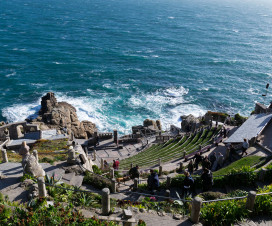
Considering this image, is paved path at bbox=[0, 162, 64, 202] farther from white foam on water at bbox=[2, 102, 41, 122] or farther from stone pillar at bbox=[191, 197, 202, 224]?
white foam on water at bbox=[2, 102, 41, 122]

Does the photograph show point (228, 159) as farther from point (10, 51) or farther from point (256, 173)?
point (10, 51)

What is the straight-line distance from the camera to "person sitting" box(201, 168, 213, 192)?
614 inches

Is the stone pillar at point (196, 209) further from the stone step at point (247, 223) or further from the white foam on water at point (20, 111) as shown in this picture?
the white foam on water at point (20, 111)

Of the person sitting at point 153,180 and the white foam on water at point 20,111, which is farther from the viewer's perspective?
the white foam on water at point 20,111

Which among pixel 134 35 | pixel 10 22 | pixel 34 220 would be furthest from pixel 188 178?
pixel 10 22

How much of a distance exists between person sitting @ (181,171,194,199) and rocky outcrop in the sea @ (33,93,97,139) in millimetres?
27570

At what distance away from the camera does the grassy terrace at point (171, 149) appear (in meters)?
26.6

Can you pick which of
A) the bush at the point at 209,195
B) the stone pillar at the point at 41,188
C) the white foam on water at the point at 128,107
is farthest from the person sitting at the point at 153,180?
the white foam on water at the point at 128,107

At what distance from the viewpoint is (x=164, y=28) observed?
12369cm

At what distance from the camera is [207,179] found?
15.7 metres

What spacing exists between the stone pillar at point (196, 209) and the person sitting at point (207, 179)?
3693 mm

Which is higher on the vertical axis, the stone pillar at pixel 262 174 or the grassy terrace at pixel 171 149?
the stone pillar at pixel 262 174

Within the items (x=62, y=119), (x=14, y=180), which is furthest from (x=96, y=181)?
(x=62, y=119)

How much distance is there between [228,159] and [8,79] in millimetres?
57664
